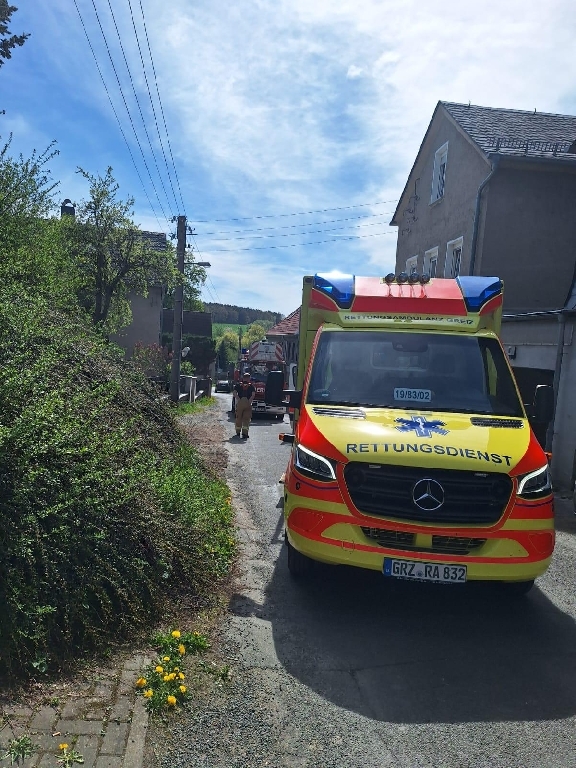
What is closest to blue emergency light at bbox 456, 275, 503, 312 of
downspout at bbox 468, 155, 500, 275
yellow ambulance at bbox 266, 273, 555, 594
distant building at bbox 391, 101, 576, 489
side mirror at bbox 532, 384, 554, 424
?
yellow ambulance at bbox 266, 273, 555, 594

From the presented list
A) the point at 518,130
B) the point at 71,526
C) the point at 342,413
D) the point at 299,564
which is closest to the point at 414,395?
the point at 342,413

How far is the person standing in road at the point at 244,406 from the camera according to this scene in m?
14.7

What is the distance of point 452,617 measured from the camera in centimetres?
468

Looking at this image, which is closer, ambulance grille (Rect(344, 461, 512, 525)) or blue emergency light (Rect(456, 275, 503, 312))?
ambulance grille (Rect(344, 461, 512, 525))

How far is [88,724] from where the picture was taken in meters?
2.93

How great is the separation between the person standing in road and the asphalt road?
29.4 feet

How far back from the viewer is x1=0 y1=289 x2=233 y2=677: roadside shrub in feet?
10.7

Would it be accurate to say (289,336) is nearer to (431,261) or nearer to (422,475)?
(431,261)

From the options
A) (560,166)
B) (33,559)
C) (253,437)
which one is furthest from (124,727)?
(560,166)

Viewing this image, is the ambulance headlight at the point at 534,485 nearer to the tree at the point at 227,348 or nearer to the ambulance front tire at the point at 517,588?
the ambulance front tire at the point at 517,588

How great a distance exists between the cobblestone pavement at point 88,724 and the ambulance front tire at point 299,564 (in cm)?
196

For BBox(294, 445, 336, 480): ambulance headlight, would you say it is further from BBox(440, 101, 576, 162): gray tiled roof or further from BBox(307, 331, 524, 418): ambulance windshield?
BBox(440, 101, 576, 162): gray tiled roof

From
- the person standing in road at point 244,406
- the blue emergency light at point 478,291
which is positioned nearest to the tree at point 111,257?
the person standing in road at point 244,406

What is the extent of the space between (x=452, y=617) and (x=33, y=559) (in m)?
3.11
